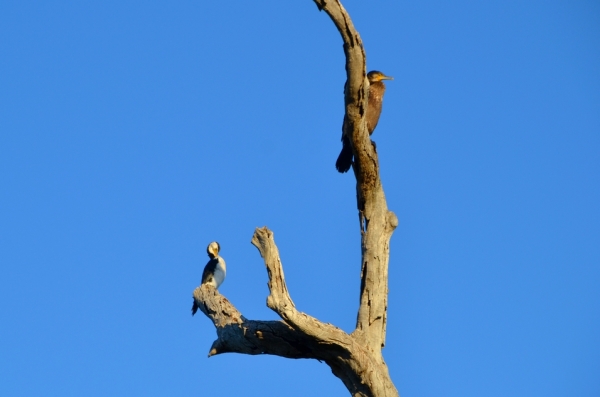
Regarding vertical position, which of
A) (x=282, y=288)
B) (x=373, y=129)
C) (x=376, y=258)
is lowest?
(x=282, y=288)

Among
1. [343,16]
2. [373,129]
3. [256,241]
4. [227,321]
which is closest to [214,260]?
[373,129]

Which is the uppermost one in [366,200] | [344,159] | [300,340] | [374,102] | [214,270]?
[374,102]

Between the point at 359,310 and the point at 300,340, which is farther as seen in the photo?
the point at 359,310

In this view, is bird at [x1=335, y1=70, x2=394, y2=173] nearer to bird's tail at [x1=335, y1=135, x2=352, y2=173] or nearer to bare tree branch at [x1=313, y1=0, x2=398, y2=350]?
bird's tail at [x1=335, y1=135, x2=352, y2=173]

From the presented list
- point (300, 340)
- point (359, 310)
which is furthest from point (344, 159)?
point (300, 340)

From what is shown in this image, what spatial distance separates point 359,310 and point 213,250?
395cm

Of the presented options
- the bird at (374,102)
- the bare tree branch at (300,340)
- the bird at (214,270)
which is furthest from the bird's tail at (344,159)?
the bird at (214,270)

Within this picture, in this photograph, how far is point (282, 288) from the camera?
604 cm

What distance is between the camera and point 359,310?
6.52 m

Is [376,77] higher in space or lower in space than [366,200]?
higher

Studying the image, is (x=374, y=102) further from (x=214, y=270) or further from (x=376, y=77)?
(x=214, y=270)

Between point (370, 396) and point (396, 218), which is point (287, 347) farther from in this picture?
point (396, 218)

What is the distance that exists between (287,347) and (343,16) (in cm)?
242

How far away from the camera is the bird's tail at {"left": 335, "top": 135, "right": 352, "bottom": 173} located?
748 cm
